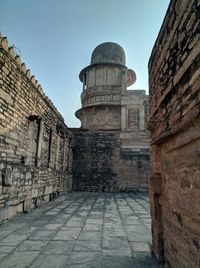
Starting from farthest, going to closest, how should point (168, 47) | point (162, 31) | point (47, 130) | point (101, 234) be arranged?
point (47, 130) < point (101, 234) < point (162, 31) < point (168, 47)

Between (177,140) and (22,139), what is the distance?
5.14 metres

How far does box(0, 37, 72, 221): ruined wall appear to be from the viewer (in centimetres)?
494

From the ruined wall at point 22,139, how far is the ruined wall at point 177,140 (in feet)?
12.4

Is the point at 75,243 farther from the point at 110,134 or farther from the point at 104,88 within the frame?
the point at 104,88

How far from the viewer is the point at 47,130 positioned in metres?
8.57

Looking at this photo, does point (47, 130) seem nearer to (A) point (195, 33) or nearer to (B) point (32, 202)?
(B) point (32, 202)

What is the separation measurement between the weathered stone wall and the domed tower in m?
3.15

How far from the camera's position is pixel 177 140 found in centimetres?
210

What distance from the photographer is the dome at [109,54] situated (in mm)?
19939

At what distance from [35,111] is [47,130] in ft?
5.32

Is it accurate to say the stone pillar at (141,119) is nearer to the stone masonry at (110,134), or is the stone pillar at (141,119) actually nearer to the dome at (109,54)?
the stone masonry at (110,134)

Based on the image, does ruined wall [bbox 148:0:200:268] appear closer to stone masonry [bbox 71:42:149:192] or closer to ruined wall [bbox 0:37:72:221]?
ruined wall [bbox 0:37:72:221]

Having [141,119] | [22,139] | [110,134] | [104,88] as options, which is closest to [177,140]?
[22,139]

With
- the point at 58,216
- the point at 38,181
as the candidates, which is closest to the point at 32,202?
the point at 38,181
